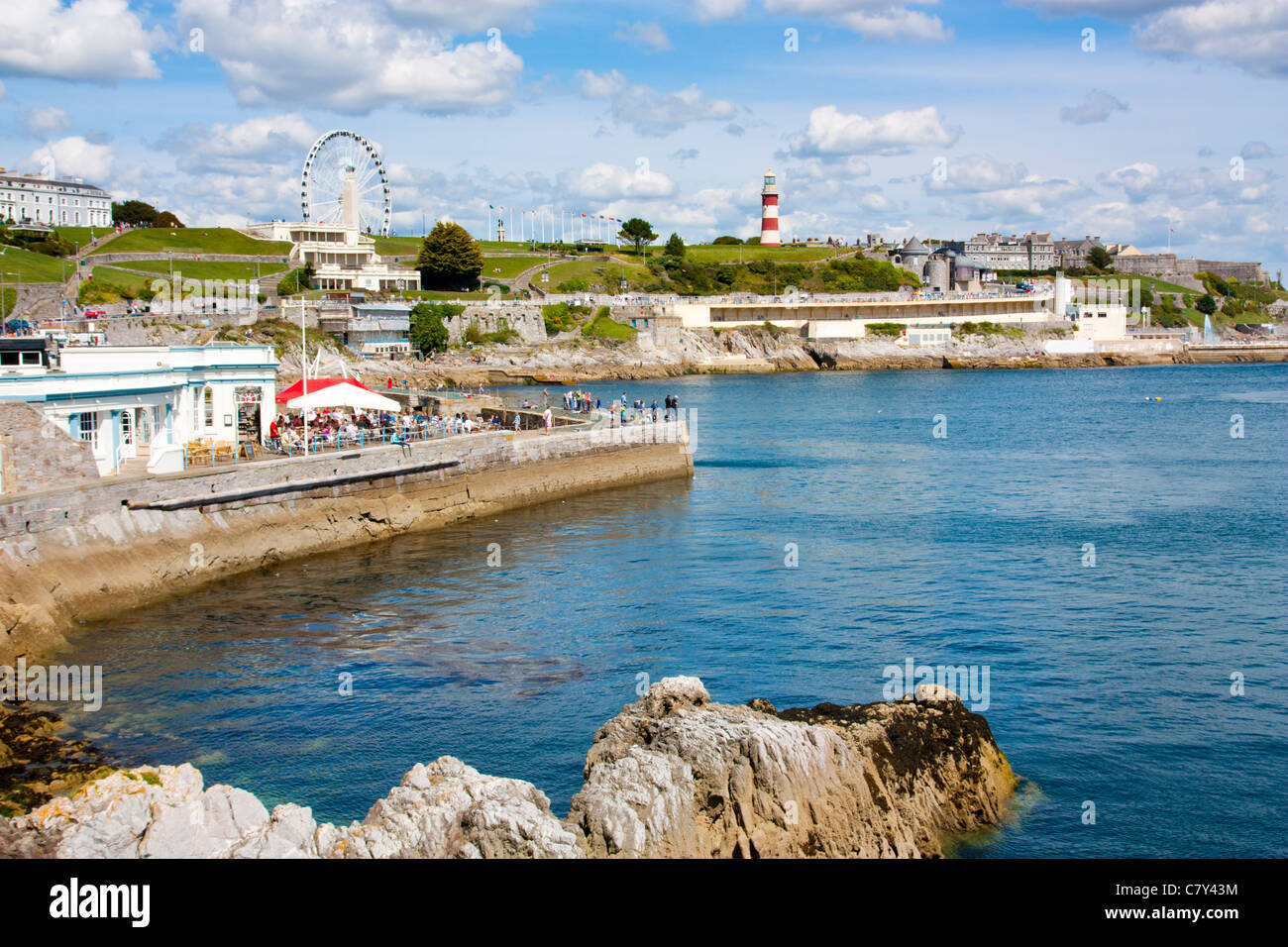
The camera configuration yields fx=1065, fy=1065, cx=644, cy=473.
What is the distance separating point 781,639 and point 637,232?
488ft

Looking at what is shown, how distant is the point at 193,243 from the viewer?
119750 mm

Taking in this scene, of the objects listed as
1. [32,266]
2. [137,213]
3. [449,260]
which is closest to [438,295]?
[449,260]

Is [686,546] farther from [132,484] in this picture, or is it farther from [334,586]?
[132,484]

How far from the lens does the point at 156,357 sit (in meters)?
30.7

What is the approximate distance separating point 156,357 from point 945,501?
2684cm

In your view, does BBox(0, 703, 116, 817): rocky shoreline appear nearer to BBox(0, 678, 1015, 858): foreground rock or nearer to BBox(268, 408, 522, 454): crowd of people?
BBox(0, 678, 1015, 858): foreground rock

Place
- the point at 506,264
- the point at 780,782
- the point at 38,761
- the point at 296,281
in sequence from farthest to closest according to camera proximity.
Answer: the point at 506,264, the point at 296,281, the point at 38,761, the point at 780,782

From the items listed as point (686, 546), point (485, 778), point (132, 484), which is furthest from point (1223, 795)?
point (132, 484)

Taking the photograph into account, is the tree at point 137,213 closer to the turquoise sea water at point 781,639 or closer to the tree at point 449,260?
the tree at point 449,260

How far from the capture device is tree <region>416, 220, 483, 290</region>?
118438mm

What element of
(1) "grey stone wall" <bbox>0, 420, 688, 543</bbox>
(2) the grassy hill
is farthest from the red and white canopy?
(2) the grassy hill

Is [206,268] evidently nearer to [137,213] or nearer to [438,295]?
[438,295]

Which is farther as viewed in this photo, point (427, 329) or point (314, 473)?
point (427, 329)
